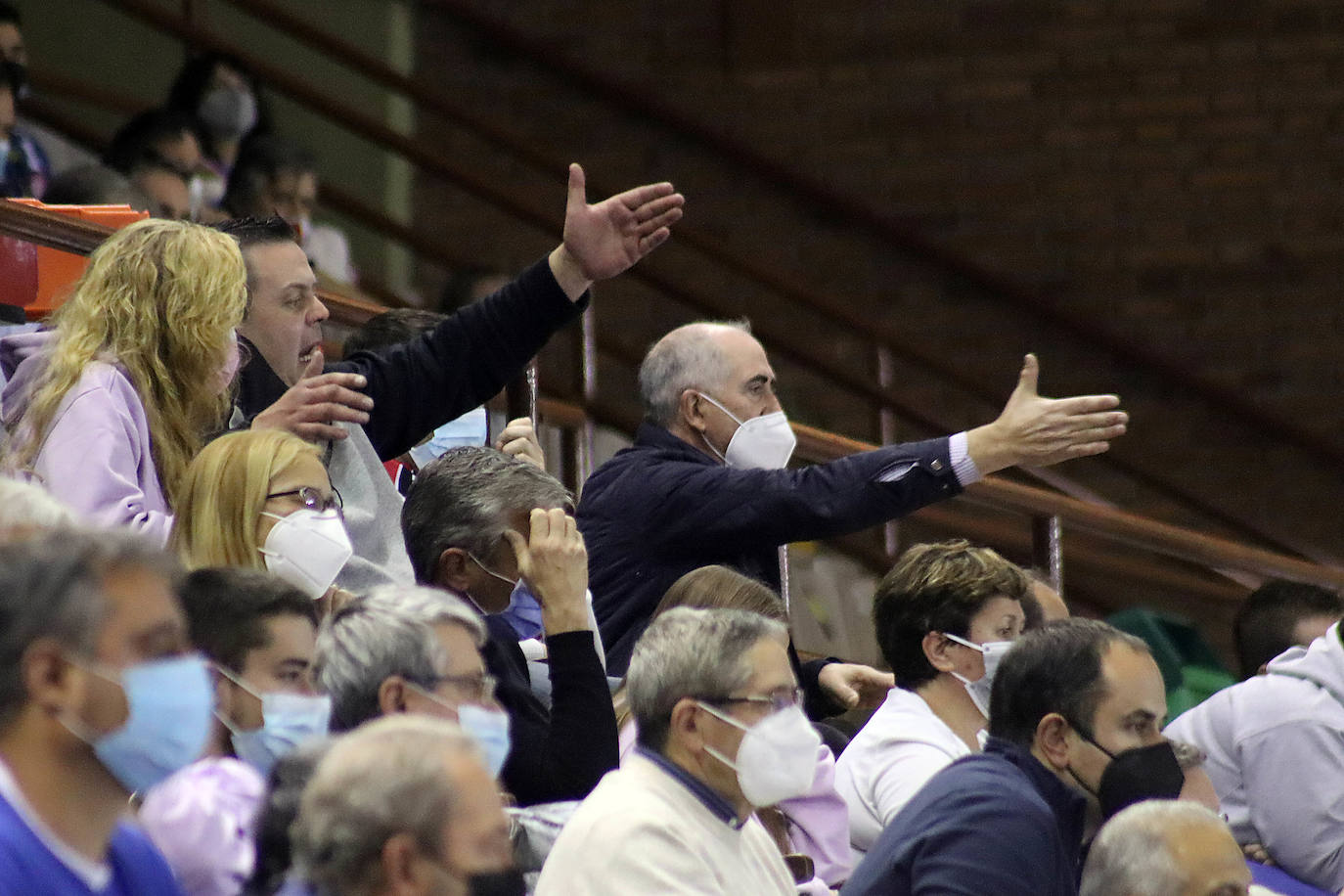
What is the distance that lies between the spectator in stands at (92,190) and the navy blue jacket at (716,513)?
150cm

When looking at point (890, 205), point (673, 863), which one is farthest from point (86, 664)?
point (890, 205)

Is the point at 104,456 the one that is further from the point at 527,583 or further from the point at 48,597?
the point at 48,597

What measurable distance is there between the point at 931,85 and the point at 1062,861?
5.02 meters

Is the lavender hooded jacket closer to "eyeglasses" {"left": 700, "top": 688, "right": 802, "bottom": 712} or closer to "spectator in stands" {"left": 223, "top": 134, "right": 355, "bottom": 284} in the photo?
"eyeglasses" {"left": 700, "top": 688, "right": 802, "bottom": 712}

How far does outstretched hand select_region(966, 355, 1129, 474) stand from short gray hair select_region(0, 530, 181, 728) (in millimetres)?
1980

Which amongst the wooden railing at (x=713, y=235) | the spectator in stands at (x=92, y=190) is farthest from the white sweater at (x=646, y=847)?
the wooden railing at (x=713, y=235)

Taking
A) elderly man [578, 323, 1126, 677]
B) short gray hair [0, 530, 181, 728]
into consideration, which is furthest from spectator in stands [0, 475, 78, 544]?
elderly man [578, 323, 1126, 677]

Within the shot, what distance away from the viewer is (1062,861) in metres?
2.64

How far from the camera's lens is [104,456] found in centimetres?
281

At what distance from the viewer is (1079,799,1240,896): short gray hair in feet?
8.34

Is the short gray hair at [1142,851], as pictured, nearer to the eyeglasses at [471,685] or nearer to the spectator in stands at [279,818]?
the eyeglasses at [471,685]

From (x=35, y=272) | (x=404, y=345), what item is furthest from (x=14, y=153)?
(x=404, y=345)

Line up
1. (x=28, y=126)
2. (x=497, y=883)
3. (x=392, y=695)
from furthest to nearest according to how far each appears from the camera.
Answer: (x=28, y=126) → (x=392, y=695) → (x=497, y=883)

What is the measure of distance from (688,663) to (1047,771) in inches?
21.1
